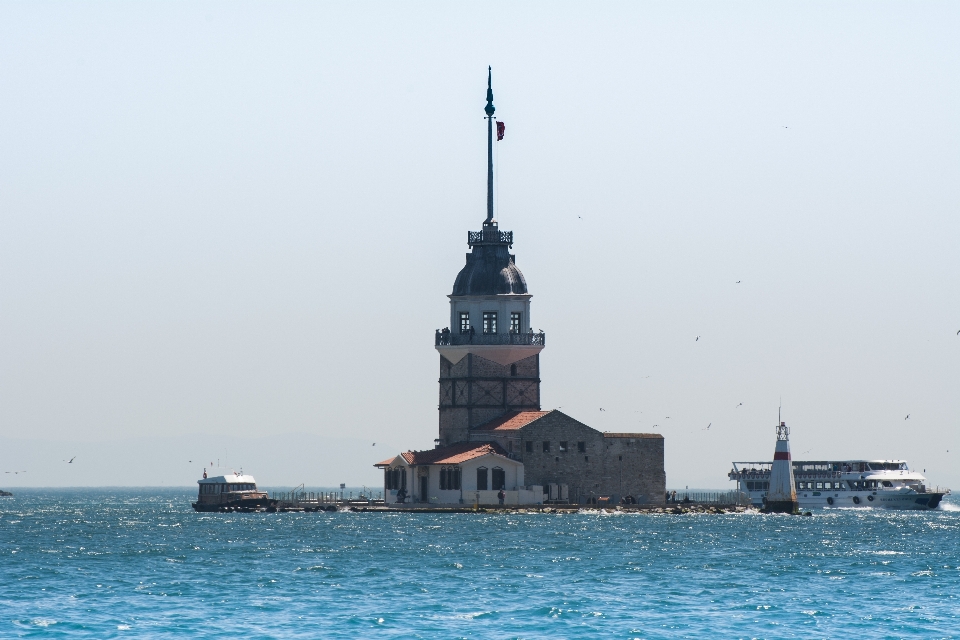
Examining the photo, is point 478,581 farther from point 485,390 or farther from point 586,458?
point 485,390

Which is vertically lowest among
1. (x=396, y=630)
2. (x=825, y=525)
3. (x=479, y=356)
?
(x=396, y=630)

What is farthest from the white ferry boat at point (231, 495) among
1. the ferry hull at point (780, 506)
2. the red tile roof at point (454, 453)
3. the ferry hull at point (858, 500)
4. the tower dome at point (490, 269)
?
the ferry hull at point (858, 500)

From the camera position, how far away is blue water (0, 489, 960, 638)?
51.8 meters

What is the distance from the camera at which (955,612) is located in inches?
2189

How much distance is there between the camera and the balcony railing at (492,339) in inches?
4611

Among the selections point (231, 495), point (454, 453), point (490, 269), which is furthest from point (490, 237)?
point (231, 495)

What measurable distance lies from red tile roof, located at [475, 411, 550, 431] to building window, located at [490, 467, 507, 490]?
2.64 meters

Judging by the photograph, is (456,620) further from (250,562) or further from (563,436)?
(563,436)

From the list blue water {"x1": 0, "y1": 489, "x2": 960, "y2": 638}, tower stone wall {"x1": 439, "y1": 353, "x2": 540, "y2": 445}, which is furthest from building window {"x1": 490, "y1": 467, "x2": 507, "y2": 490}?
blue water {"x1": 0, "y1": 489, "x2": 960, "y2": 638}

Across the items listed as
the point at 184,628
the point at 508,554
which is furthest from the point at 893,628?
the point at 508,554

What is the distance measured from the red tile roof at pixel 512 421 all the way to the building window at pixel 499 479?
2.64 meters

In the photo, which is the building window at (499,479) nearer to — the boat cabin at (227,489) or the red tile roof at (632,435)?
the red tile roof at (632,435)

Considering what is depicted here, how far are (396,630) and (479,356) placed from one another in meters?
67.0

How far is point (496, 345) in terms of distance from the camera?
11688 cm
